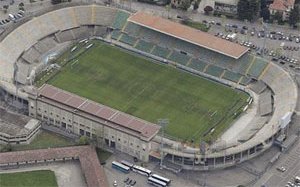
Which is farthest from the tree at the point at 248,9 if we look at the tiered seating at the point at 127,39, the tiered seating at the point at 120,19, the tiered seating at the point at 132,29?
the tiered seating at the point at 127,39

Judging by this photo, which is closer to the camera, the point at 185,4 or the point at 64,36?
the point at 64,36

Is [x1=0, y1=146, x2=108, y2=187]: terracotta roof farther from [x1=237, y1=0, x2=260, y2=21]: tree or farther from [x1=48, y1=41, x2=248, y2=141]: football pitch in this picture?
[x1=237, y1=0, x2=260, y2=21]: tree

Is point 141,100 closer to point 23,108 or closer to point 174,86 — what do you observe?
point 174,86

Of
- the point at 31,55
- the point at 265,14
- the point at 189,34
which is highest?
the point at 189,34

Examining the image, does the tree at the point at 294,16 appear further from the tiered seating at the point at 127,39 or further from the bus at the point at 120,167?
the bus at the point at 120,167

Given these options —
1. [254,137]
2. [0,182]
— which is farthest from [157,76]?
[0,182]

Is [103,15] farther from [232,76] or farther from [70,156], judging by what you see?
[70,156]

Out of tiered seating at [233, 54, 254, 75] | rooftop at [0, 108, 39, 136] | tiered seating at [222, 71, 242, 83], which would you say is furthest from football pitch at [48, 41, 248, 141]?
rooftop at [0, 108, 39, 136]

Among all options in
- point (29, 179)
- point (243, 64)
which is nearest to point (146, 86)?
point (243, 64)
